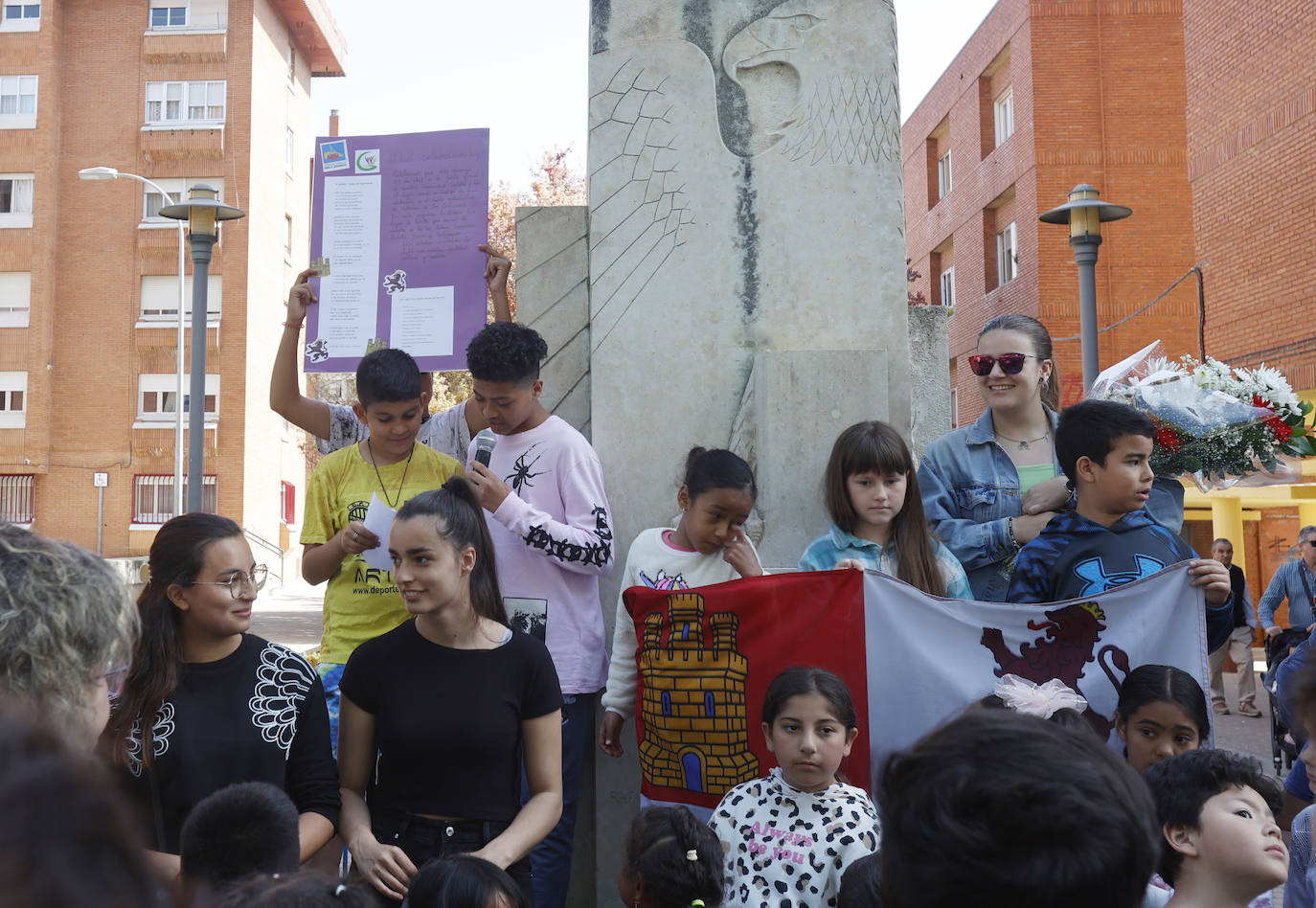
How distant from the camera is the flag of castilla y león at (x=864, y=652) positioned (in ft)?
12.8

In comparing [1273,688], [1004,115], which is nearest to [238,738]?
[1273,688]

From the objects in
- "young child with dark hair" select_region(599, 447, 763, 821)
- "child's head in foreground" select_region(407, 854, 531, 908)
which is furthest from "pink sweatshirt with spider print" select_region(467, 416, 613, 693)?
"child's head in foreground" select_region(407, 854, 531, 908)

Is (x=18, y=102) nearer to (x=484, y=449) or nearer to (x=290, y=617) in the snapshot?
(x=290, y=617)

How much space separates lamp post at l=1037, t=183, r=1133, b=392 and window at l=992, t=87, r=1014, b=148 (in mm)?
18715

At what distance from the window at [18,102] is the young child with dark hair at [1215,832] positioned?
3692 centimetres

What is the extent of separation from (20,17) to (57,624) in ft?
125

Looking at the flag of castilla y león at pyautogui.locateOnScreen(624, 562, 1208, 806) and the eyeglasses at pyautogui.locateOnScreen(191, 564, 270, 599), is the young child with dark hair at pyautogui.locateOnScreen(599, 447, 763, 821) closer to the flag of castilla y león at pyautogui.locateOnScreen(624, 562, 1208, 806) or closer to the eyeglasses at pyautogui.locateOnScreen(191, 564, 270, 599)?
the flag of castilla y león at pyautogui.locateOnScreen(624, 562, 1208, 806)

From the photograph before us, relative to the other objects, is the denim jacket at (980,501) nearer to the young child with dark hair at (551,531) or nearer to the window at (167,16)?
the young child with dark hair at (551,531)

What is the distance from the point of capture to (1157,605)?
3908mm

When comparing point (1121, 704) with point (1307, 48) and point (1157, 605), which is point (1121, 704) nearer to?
point (1157, 605)

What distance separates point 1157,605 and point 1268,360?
1402cm

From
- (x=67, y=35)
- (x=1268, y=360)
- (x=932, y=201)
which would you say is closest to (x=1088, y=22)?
(x=932, y=201)

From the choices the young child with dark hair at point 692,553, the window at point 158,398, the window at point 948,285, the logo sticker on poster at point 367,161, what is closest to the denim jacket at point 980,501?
the young child with dark hair at point 692,553

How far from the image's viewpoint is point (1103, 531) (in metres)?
4.02
